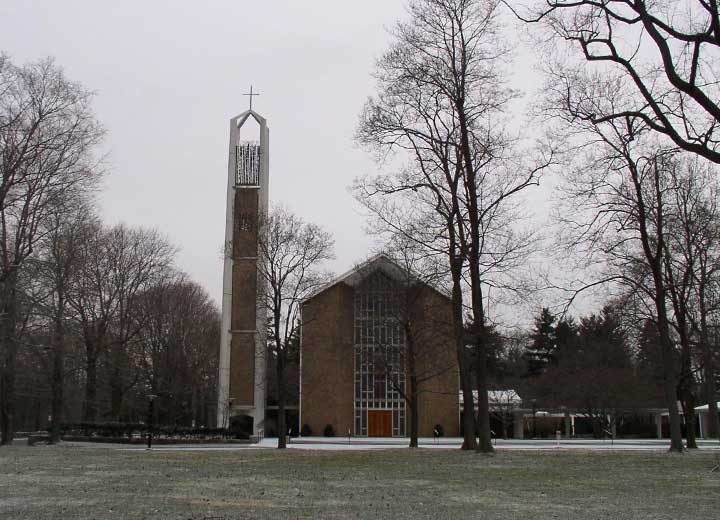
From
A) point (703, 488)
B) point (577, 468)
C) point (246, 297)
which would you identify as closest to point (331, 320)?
point (246, 297)

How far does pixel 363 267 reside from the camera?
38156mm

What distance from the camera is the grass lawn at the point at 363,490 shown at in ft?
32.9

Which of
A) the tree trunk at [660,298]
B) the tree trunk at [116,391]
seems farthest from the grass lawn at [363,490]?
the tree trunk at [116,391]

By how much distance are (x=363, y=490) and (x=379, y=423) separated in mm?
43185

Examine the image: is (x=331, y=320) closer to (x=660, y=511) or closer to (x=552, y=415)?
(x=552, y=415)

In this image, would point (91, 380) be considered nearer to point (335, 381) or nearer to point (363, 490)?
point (335, 381)

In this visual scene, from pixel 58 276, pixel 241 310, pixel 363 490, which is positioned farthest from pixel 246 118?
pixel 363 490

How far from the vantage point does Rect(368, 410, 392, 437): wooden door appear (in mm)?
54781

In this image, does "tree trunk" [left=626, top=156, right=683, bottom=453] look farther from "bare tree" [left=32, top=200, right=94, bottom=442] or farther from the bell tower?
the bell tower

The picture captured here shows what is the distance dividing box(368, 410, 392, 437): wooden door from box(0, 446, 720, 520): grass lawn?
36422 millimetres

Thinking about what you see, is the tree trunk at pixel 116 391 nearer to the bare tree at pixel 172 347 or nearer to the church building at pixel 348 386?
→ the bare tree at pixel 172 347

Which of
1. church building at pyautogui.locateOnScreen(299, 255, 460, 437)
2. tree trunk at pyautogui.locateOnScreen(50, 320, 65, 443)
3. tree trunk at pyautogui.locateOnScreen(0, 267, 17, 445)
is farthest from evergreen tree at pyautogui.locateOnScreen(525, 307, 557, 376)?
tree trunk at pyautogui.locateOnScreen(0, 267, 17, 445)

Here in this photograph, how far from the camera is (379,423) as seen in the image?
181ft

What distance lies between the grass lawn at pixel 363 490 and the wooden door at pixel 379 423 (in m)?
36.4
